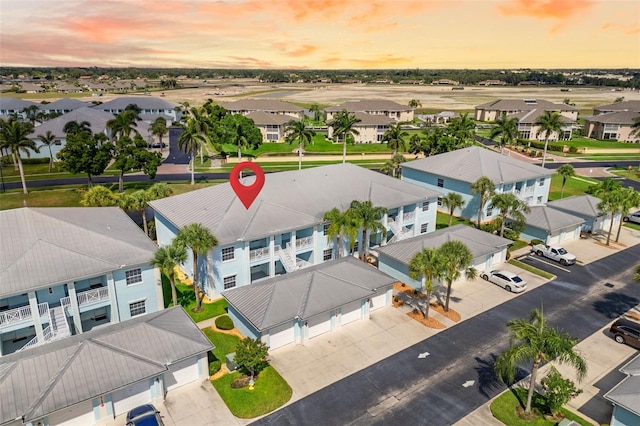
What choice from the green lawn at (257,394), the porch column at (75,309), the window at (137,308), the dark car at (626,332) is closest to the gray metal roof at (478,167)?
the dark car at (626,332)

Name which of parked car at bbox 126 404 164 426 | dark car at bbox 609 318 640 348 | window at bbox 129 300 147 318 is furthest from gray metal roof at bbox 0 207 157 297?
dark car at bbox 609 318 640 348

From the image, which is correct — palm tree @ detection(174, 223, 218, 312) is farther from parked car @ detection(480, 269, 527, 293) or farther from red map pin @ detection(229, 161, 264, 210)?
parked car @ detection(480, 269, 527, 293)

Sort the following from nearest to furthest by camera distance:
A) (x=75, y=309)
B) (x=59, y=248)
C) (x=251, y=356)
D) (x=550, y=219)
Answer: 1. (x=251, y=356)
2. (x=75, y=309)
3. (x=59, y=248)
4. (x=550, y=219)

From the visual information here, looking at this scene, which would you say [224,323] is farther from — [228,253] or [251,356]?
[251,356]

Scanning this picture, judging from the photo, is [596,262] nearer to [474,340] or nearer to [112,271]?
[474,340]

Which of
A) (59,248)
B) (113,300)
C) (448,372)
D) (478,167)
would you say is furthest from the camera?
(478,167)

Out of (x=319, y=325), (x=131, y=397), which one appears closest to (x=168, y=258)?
(x=131, y=397)

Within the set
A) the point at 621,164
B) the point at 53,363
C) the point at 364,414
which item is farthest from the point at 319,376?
the point at 621,164

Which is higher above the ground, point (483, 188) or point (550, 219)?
point (483, 188)

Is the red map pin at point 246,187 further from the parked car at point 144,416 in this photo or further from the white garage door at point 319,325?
the parked car at point 144,416
